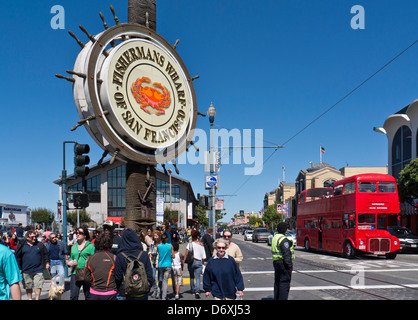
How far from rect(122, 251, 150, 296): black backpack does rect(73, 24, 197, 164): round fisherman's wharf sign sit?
7.93 feet

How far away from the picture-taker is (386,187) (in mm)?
22219

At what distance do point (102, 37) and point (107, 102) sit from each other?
1247 millimetres

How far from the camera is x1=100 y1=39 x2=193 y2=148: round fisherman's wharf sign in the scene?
7492 millimetres

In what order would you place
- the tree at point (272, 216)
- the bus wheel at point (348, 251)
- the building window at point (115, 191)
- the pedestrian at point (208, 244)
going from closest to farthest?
the pedestrian at point (208, 244) → the bus wheel at point (348, 251) → the building window at point (115, 191) → the tree at point (272, 216)

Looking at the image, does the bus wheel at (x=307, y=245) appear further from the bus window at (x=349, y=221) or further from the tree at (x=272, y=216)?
the tree at (x=272, y=216)

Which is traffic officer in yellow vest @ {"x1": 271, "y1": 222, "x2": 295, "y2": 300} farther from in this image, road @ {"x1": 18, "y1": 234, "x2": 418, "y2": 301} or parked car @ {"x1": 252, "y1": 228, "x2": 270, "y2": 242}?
parked car @ {"x1": 252, "y1": 228, "x2": 270, "y2": 242}

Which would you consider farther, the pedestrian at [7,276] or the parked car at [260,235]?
the parked car at [260,235]

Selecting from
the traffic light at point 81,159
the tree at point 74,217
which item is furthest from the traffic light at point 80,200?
the tree at point 74,217

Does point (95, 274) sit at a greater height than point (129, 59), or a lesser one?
lesser

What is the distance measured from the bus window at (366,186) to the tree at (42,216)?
77915mm

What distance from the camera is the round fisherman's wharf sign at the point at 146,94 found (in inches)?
295
